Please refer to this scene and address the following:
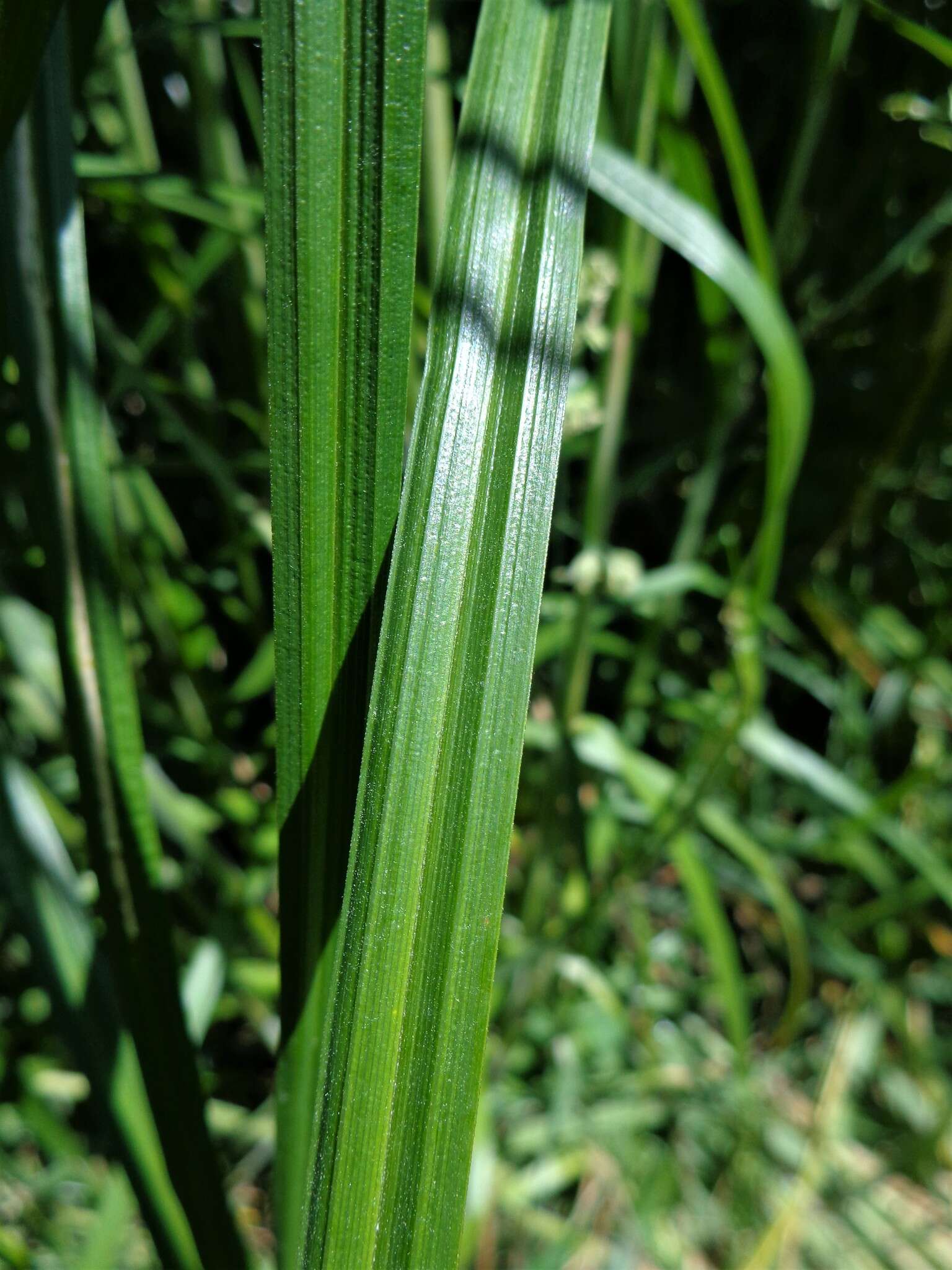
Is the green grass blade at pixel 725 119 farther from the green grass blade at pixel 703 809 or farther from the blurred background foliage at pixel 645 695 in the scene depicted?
the green grass blade at pixel 703 809

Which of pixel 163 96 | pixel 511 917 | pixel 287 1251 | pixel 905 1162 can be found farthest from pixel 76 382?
pixel 905 1162

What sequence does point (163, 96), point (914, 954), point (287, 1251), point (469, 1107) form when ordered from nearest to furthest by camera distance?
point (469, 1107) → point (287, 1251) → point (163, 96) → point (914, 954)

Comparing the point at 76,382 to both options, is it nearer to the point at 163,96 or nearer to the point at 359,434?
the point at 359,434

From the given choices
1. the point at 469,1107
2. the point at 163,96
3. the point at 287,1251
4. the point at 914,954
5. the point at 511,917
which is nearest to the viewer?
the point at 469,1107

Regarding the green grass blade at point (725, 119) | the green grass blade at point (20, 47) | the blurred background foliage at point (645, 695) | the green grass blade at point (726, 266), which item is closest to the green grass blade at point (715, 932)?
the blurred background foliage at point (645, 695)

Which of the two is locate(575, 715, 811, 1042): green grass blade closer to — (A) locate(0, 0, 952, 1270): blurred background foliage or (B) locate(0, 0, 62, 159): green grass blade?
(A) locate(0, 0, 952, 1270): blurred background foliage

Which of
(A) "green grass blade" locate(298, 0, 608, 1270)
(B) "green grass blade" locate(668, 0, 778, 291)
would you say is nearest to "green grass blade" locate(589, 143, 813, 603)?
(B) "green grass blade" locate(668, 0, 778, 291)

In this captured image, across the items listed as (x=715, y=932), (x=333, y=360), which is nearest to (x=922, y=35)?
(x=333, y=360)
